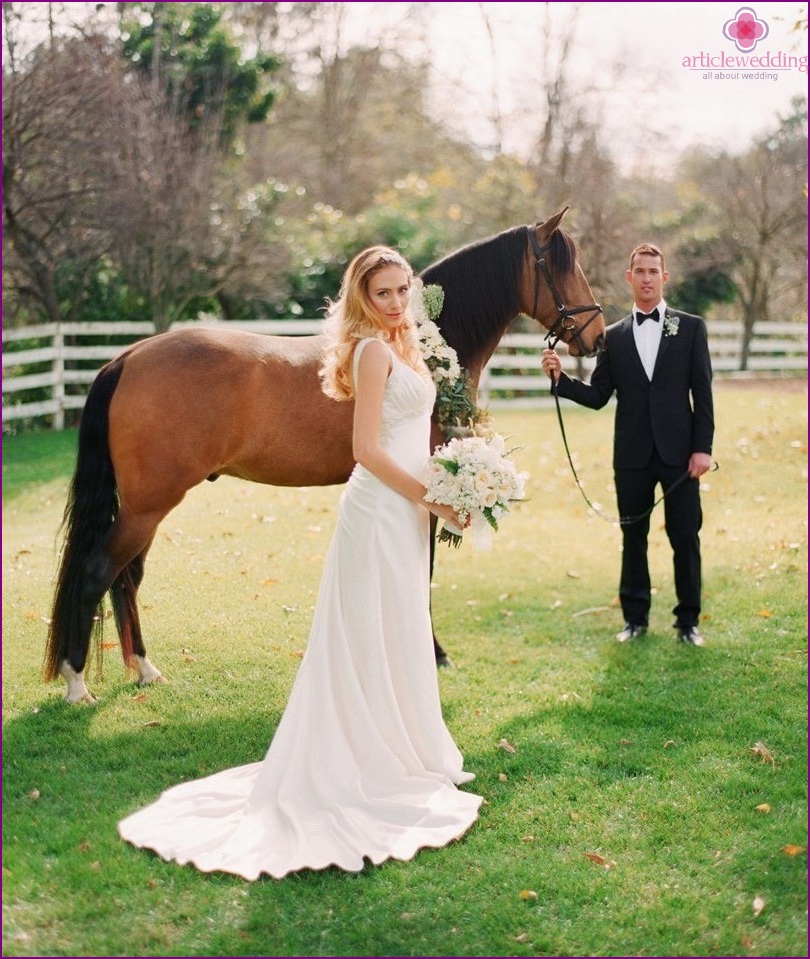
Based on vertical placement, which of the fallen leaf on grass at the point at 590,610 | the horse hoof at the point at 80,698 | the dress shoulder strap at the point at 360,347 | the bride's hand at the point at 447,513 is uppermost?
the dress shoulder strap at the point at 360,347

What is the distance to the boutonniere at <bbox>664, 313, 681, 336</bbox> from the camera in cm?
585

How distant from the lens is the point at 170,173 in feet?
47.8

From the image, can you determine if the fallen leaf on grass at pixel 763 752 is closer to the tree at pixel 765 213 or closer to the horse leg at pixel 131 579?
the horse leg at pixel 131 579

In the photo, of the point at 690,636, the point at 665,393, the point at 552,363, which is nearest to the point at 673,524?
the point at 690,636

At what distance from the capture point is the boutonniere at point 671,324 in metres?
5.85

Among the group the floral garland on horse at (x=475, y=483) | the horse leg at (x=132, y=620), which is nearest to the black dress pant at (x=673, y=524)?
the floral garland on horse at (x=475, y=483)

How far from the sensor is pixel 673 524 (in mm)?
6164

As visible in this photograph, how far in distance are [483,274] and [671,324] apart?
118cm

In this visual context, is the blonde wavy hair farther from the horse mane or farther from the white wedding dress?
the horse mane

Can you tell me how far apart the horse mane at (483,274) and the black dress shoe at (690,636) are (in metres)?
2.33

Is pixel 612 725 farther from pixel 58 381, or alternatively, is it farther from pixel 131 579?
pixel 58 381

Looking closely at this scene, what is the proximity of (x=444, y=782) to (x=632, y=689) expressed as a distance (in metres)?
1.72

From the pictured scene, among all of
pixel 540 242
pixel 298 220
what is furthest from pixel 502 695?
pixel 298 220

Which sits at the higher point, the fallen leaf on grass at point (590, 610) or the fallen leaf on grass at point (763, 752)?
the fallen leaf on grass at point (590, 610)
